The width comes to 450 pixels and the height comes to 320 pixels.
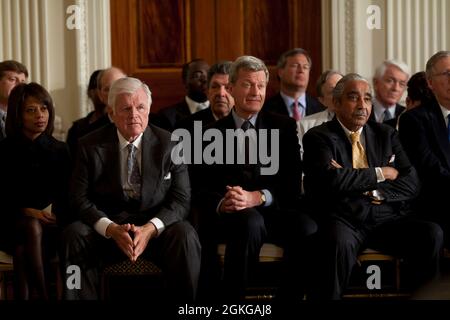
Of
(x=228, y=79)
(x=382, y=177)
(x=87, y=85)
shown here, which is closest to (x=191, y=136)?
(x=228, y=79)

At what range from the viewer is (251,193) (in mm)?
4859

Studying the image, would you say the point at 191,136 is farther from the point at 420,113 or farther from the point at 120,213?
the point at 420,113

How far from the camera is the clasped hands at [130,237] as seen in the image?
15.0 ft

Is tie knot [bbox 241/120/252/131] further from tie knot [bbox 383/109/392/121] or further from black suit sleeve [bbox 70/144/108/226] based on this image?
tie knot [bbox 383/109/392/121]

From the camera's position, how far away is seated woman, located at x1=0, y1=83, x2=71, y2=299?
4844mm

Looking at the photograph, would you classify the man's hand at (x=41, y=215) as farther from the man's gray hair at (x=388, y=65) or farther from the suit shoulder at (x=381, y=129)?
the man's gray hair at (x=388, y=65)

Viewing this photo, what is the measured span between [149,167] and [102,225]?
0.38 meters

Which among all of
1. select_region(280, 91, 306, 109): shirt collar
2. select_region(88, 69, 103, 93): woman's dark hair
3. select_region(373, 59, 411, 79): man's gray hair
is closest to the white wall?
select_region(88, 69, 103, 93): woman's dark hair

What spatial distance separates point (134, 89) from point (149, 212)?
63cm

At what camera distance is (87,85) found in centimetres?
642

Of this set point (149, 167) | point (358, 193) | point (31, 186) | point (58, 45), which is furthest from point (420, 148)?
point (58, 45)

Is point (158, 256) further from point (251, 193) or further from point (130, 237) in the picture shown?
point (251, 193)
